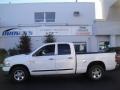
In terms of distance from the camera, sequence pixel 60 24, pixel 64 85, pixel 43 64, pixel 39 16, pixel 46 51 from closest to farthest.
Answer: pixel 64 85 → pixel 43 64 → pixel 46 51 → pixel 60 24 → pixel 39 16

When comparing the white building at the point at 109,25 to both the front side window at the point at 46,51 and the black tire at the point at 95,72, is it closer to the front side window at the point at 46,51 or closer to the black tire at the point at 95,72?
the black tire at the point at 95,72

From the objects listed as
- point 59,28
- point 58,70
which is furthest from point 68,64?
point 59,28

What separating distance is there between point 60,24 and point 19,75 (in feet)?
69.1

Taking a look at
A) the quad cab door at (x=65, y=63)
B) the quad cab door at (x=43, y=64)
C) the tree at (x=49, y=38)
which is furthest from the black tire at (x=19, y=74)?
the tree at (x=49, y=38)

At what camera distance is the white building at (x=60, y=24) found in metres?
35.4

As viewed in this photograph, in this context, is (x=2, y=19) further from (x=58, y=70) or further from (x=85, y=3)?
(x=58, y=70)

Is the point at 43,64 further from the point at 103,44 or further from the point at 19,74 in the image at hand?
the point at 103,44

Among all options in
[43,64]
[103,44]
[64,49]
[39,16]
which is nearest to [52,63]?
[43,64]

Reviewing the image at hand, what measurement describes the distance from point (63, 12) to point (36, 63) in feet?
70.6

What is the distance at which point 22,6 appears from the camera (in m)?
36.3

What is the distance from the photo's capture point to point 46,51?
50.7 ft

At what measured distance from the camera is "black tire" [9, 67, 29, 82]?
49.8 feet

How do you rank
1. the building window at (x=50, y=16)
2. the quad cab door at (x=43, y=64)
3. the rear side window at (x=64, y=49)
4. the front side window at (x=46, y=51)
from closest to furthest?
1. the quad cab door at (x=43, y=64)
2. the front side window at (x=46, y=51)
3. the rear side window at (x=64, y=49)
4. the building window at (x=50, y=16)

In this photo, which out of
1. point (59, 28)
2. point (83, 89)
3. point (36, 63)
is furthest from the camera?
point (59, 28)
